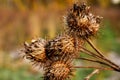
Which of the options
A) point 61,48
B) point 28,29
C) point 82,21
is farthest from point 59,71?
point 28,29

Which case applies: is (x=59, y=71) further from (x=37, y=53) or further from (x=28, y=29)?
(x=28, y=29)

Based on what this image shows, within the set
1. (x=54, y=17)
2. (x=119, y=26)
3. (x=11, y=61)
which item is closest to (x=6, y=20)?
(x=54, y=17)

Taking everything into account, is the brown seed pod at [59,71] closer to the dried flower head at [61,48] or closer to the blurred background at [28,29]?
the dried flower head at [61,48]

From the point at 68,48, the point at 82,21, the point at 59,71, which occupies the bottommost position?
the point at 59,71

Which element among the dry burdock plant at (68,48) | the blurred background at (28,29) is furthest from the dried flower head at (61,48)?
the blurred background at (28,29)

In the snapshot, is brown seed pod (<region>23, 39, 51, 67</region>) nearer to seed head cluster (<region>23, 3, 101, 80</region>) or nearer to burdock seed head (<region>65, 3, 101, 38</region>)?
seed head cluster (<region>23, 3, 101, 80</region>)

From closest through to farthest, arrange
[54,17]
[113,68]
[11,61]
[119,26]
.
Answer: [113,68]
[11,61]
[54,17]
[119,26]

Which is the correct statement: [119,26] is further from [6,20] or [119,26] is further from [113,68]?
[113,68]
